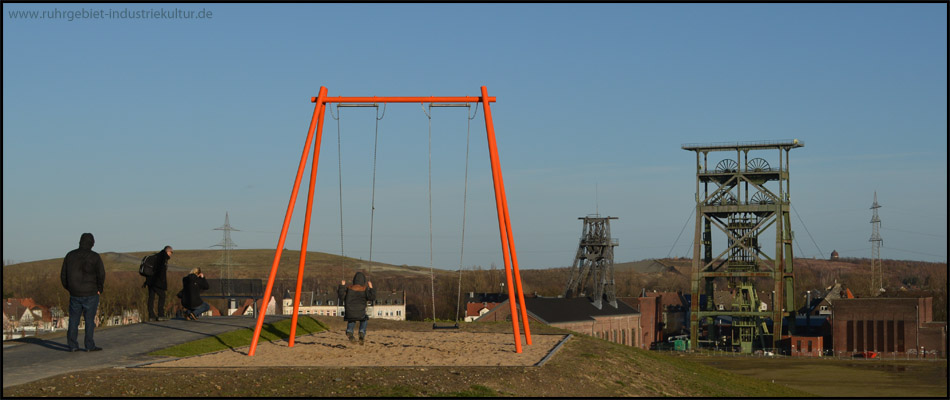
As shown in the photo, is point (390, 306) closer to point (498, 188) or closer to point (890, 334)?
point (890, 334)

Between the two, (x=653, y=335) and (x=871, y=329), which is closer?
(x=871, y=329)

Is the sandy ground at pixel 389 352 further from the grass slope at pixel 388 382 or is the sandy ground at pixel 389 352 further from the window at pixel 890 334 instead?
the window at pixel 890 334

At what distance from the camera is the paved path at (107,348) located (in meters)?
16.8

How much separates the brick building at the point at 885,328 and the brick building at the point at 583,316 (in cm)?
1983

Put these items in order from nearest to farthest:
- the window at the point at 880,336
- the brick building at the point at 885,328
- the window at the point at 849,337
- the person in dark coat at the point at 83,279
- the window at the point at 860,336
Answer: the person in dark coat at the point at 83,279, the brick building at the point at 885,328, the window at the point at 880,336, the window at the point at 860,336, the window at the point at 849,337

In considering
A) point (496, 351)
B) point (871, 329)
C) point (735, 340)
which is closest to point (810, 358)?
point (871, 329)

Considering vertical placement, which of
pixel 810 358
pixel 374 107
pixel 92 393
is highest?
pixel 374 107

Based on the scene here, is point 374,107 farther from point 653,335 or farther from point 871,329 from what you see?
point 653,335

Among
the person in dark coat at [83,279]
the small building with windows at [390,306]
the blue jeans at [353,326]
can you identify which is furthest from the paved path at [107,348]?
the small building with windows at [390,306]

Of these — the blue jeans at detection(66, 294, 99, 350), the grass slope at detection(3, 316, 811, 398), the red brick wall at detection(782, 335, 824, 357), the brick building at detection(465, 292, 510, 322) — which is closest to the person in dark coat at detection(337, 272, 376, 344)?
the grass slope at detection(3, 316, 811, 398)

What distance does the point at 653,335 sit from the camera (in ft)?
360

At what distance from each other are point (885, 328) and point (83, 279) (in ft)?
272

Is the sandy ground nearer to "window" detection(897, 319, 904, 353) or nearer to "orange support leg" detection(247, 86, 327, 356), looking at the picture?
"orange support leg" detection(247, 86, 327, 356)

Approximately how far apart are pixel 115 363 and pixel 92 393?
3782 millimetres
